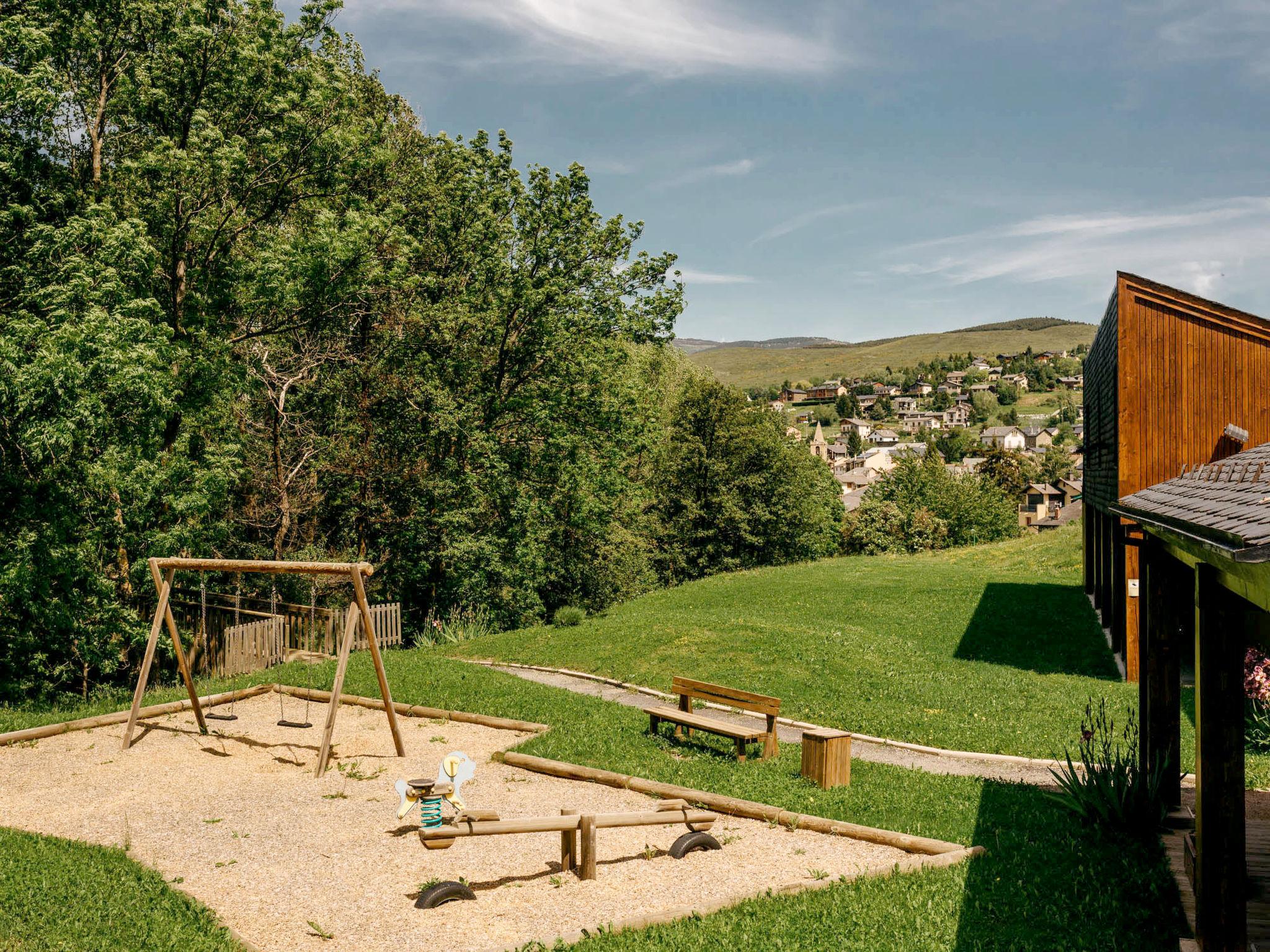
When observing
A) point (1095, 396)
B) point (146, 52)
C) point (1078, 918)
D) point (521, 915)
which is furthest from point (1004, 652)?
point (146, 52)

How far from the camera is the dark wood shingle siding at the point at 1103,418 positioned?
730 inches

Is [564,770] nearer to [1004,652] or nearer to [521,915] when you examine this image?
[521,915]

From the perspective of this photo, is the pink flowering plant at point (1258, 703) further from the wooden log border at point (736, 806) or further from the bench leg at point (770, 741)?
the wooden log border at point (736, 806)

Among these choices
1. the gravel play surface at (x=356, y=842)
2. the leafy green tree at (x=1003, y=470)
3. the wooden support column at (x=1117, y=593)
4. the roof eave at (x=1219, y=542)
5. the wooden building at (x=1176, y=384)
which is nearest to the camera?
the roof eave at (x=1219, y=542)

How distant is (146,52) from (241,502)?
11202mm

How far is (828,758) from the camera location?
10.3 meters

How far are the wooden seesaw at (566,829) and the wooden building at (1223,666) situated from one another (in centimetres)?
397

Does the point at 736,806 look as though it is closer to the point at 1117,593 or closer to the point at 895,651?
the point at 895,651

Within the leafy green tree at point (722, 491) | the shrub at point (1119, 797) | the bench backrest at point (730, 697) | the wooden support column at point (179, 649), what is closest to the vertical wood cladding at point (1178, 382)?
the shrub at point (1119, 797)

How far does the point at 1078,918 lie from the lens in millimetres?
6543

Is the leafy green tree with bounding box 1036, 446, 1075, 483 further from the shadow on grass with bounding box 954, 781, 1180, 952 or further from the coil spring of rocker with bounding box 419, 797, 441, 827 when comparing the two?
the coil spring of rocker with bounding box 419, 797, 441, 827

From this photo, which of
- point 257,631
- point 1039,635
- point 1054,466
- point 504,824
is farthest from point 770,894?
point 1054,466

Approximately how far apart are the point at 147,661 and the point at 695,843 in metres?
8.23

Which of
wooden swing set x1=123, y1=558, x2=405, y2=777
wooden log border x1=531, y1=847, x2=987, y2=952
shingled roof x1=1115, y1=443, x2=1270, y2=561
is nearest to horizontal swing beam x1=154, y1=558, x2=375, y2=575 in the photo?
wooden swing set x1=123, y1=558, x2=405, y2=777
